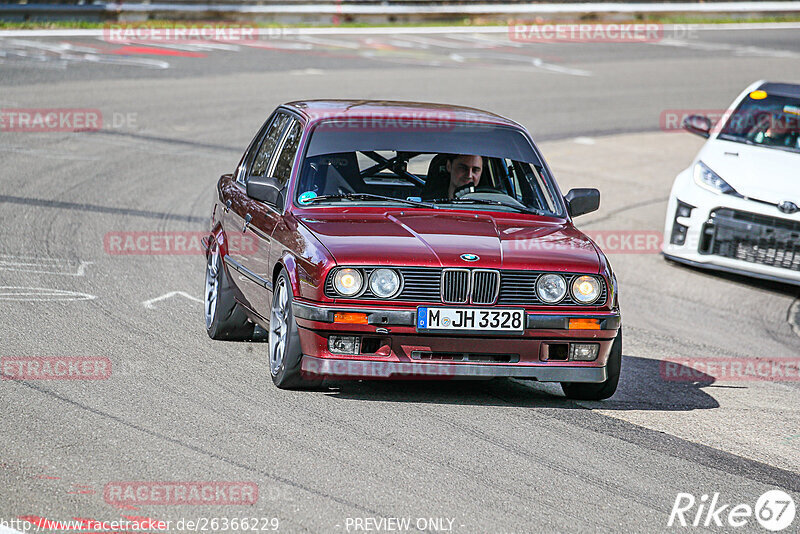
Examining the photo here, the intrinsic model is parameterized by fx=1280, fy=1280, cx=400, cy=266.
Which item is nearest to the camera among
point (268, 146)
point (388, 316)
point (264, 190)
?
point (388, 316)

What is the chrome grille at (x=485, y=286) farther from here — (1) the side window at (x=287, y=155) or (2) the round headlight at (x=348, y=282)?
(1) the side window at (x=287, y=155)

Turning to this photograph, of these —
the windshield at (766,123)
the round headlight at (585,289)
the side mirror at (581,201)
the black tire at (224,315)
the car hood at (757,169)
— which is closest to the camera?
the round headlight at (585,289)

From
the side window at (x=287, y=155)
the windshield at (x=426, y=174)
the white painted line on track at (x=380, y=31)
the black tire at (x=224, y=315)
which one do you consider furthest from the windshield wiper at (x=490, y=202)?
the white painted line on track at (x=380, y=31)

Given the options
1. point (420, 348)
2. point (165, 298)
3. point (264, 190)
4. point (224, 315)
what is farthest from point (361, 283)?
point (165, 298)

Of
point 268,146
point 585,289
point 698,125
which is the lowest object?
point 698,125

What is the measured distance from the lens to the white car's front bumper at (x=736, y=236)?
1146 centimetres

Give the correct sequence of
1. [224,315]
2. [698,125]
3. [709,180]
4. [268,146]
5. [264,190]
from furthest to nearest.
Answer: [698,125] < [709,180] < [268,146] < [224,315] < [264,190]

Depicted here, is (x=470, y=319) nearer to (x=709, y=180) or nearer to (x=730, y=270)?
(x=730, y=270)

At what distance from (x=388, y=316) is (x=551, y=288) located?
92 centimetres

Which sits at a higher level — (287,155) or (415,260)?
(287,155)

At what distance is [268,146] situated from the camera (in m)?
8.75

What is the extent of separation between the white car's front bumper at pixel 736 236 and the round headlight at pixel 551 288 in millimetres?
5165

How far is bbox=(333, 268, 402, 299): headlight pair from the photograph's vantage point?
677 centimetres

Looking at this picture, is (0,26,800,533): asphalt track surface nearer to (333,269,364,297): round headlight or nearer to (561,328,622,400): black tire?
(561,328,622,400): black tire
